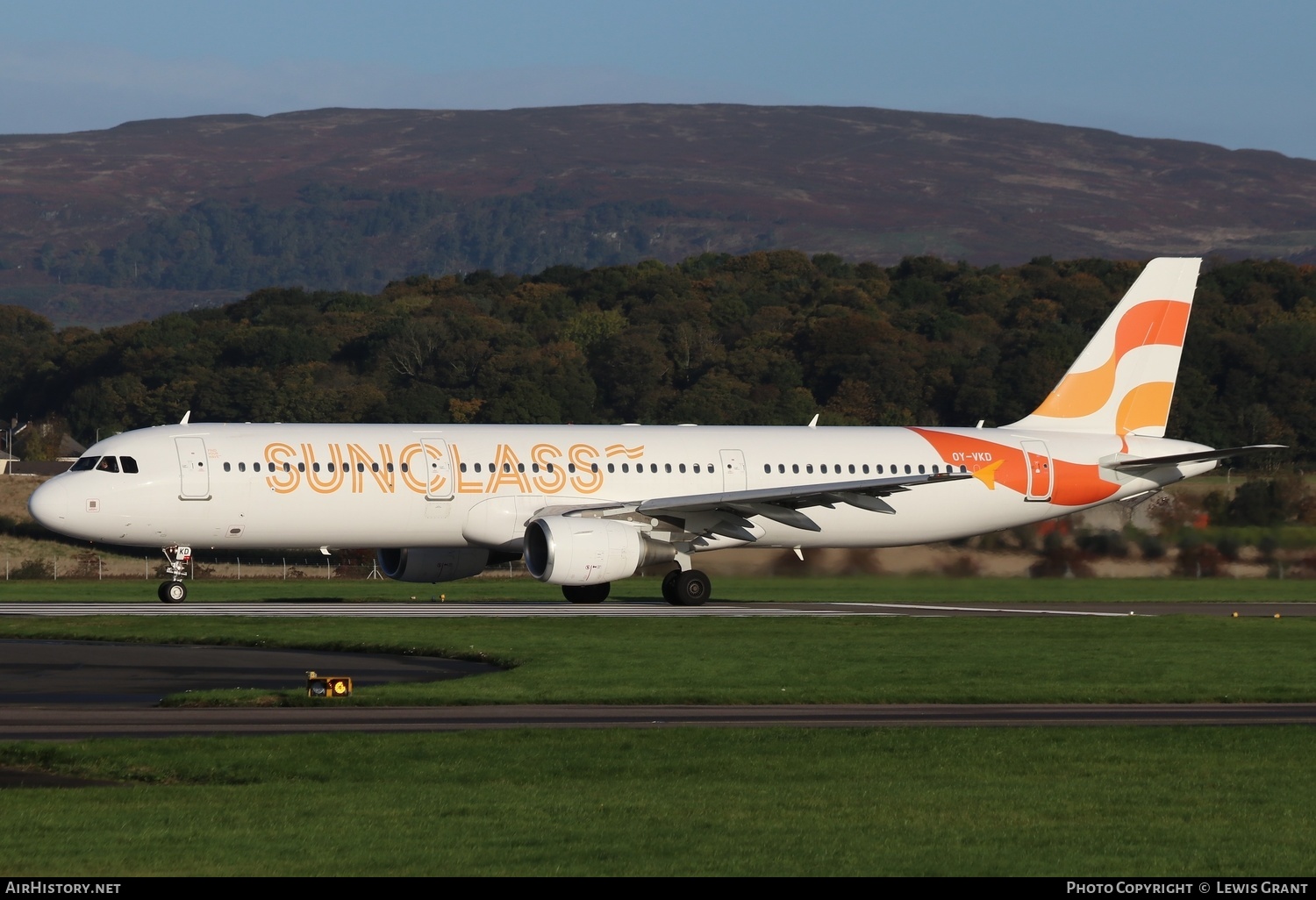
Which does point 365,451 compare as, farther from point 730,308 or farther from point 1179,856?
point 730,308

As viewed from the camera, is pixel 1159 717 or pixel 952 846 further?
pixel 1159 717

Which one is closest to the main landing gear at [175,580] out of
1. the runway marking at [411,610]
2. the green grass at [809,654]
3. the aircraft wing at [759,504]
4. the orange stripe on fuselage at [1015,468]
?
the runway marking at [411,610]

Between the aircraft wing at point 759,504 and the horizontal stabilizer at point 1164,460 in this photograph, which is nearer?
the aircraft wing at point 759,504

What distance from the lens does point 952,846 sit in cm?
1323

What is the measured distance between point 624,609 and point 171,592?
961cm

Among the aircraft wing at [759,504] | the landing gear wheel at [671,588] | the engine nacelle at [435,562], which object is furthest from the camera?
the engine nacelle at [435,562]

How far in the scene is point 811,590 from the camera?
161 ft

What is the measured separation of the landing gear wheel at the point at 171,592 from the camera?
39.7 metres

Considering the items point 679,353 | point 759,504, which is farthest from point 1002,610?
point 679,353

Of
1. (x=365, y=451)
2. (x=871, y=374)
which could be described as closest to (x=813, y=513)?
(x=365, y=451)

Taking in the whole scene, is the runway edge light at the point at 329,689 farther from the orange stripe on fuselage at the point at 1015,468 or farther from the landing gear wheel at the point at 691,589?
the orange stripe on fuselage at the point at 1015,468

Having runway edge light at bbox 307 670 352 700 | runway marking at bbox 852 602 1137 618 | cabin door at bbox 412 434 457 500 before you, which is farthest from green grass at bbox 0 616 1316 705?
cabin door at bbox 412 434 457 500

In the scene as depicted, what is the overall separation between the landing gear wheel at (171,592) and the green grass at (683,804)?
2224 cm
